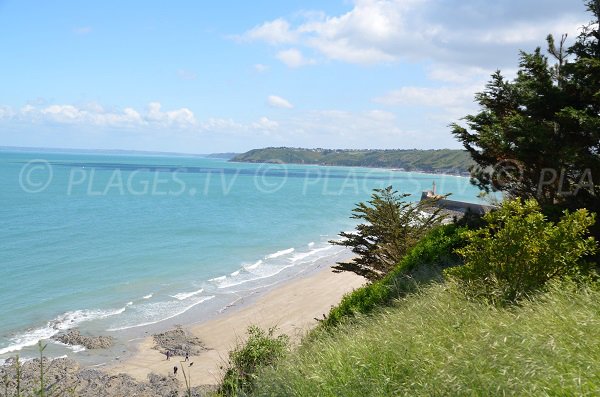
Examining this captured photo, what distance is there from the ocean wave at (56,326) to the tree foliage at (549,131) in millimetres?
15369

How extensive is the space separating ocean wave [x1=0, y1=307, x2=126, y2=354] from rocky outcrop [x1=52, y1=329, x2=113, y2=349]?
0.59 m

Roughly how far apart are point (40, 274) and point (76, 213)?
3342 cm

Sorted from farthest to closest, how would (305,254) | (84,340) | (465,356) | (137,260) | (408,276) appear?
1. (305,254)
2. (137,260)
3. (84,340)
4. (408,276)
5. (465,356)

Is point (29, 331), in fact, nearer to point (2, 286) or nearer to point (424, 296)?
point (2, 286)

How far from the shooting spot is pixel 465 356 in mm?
4488

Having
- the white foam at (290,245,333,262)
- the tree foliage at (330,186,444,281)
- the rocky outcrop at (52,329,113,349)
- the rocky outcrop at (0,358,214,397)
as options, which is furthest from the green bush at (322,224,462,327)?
the white foam at (290,245,333,262)

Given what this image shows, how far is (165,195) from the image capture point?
302 feet

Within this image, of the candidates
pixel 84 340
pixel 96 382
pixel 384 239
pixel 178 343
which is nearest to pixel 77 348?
pixel 84 340

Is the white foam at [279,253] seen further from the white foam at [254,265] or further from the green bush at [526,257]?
the green bush at [526,257]

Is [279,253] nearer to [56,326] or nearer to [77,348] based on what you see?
[56,326]

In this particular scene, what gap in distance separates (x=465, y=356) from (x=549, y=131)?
28.7 ft

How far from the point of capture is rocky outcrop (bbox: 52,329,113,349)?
18281 mm

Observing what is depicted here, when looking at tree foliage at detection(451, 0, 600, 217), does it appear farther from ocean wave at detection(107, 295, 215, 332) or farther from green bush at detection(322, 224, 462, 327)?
ocean wave at detection(107, 295, 215, 332)

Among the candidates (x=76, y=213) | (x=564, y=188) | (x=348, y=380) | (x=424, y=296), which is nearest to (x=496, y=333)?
(x=348, y=380)
